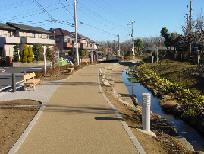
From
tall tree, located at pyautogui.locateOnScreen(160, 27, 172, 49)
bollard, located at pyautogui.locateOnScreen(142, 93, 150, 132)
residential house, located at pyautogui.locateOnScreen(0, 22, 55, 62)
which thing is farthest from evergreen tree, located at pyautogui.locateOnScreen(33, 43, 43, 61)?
bollard, located at pyautogui.locateOnScreen(142, 93, 150, 132)

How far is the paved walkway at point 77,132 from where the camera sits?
505 centimetres

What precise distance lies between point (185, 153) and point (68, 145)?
2.85m

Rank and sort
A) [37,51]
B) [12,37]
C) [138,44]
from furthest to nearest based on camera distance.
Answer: [138,44] < [37,51] < [12,37]

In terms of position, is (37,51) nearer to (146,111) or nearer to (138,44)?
(146,111)

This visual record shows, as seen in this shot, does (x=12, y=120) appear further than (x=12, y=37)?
No

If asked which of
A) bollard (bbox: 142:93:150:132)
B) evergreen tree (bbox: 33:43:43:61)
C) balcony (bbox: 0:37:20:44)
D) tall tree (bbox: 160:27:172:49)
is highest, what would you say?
tall tree (bbox: 160:27:172:49)

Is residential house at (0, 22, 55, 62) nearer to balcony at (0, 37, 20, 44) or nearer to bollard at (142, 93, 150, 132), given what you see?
balcony at (0, 37, 20, 44)

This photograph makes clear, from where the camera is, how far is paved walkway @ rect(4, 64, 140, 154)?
16.6ft

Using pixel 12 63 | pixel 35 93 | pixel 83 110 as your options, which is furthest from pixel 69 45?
pixel 83 110

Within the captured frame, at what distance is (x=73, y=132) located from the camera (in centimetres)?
604

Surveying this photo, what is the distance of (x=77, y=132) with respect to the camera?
6.04 metres

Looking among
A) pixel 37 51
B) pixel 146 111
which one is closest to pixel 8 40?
pixel 37 51

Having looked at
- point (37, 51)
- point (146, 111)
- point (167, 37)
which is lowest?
point (146, 111)

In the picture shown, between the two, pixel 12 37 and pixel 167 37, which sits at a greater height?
pixel 167 37
